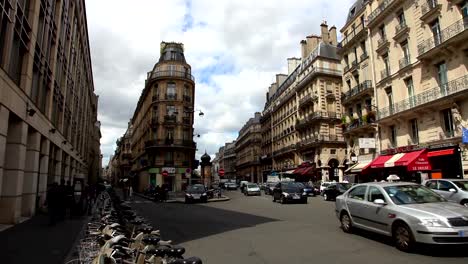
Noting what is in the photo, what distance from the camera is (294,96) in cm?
5528

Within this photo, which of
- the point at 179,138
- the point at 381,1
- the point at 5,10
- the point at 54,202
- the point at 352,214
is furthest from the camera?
the point at 179,138

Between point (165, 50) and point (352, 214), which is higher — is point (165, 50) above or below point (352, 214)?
above

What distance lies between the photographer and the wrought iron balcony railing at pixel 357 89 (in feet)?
105

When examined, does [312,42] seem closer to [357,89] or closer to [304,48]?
[304,48]

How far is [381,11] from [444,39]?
8.67 metres

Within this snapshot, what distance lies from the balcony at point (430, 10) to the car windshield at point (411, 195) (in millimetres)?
18745

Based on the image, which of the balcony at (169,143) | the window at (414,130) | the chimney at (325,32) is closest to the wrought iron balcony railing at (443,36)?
the window at (414,130)

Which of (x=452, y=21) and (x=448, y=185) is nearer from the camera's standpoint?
(x=448, y=185)

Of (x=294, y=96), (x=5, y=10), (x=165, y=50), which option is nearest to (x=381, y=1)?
(x=294, y=96)

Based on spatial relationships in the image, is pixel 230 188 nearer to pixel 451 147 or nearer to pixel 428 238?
pixel 451 147

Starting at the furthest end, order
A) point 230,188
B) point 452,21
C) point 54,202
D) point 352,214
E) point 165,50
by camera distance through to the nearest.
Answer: point 230,188 < point 165,50 < point 452,21 < point 54,202 < point 352,214

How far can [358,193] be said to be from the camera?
9695 mm

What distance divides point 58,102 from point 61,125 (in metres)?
2.16

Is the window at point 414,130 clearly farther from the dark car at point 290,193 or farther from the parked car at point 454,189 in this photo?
the parked car at point 454,189
